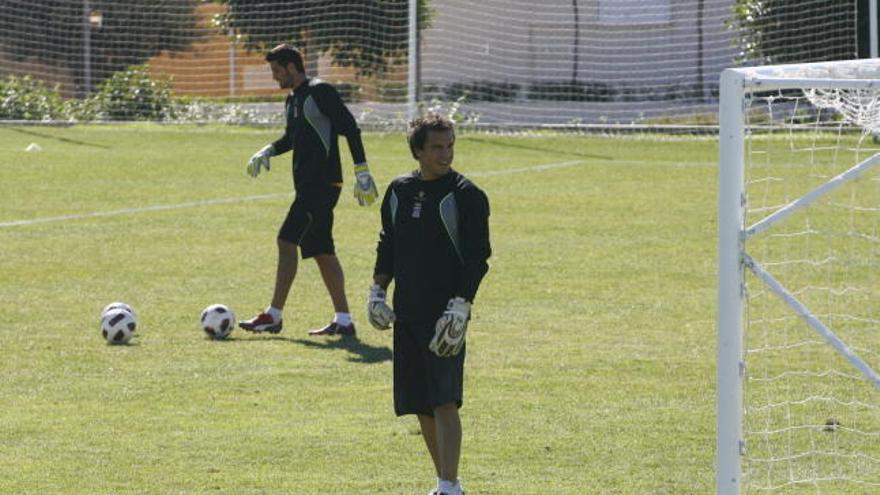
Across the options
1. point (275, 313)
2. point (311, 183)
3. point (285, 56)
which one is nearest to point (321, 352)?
point (275, 313)

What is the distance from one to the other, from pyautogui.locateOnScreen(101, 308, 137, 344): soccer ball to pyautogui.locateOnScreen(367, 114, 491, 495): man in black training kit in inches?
174

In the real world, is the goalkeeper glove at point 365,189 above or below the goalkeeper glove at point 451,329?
above

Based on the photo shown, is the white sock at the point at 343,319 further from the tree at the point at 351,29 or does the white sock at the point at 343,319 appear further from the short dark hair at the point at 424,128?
the tree at the point at 351,29

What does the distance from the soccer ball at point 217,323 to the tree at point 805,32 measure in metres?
17.2

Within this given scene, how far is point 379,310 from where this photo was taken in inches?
295

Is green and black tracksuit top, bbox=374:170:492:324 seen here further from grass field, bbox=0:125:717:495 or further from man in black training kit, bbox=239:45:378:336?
man in black training kit, bbox=239:45:378:336

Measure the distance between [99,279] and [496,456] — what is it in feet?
23.5

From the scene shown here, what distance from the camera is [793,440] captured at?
874cm

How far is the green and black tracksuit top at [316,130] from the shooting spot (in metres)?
12.1

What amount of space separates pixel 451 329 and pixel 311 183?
5174mm

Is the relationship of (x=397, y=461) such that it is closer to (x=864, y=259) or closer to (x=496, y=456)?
(x=496, y=456)


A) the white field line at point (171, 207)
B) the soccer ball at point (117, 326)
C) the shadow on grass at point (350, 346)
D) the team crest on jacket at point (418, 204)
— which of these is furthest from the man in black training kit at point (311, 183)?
the white field line at point (171, 207)

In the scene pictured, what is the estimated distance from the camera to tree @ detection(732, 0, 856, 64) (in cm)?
2711

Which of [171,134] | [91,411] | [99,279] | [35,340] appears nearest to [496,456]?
[91,411]
